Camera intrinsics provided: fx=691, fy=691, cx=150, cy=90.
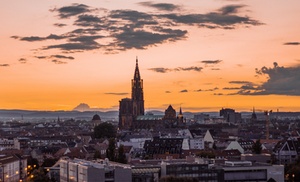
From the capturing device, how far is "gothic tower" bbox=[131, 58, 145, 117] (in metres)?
173

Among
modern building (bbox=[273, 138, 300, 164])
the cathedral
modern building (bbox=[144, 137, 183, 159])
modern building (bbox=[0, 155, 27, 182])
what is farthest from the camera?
the cathedral

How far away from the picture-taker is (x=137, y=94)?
17338 centimetres

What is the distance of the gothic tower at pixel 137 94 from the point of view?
569 feet

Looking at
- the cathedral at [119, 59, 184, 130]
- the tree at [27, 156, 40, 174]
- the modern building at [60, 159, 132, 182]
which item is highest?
the cathedral at [119, 59, 184, 130]

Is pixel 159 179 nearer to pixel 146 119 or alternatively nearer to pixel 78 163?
pixel 78 163

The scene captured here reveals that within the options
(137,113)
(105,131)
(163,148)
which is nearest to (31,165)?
(163,148)

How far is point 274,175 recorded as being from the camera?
206 feet

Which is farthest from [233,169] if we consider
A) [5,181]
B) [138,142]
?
[138,142]

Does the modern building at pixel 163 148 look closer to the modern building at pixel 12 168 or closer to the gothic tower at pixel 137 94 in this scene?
the modern building at pixel 12 168

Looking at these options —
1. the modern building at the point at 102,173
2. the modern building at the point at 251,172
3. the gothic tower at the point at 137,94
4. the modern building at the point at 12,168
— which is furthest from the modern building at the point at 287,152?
the gothic tower at the point at 137,94

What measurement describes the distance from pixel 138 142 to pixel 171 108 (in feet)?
197

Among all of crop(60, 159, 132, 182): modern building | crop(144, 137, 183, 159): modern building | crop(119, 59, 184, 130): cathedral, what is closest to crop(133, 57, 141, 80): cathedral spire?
crop(119, 59, 184, 130): cathedral

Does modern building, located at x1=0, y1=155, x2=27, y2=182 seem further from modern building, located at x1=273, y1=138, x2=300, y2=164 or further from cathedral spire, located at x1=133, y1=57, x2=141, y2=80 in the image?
cathedral spire, located at x1=133, y1=57, x2=141, y2=80

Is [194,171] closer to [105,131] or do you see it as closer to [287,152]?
[287,152]
